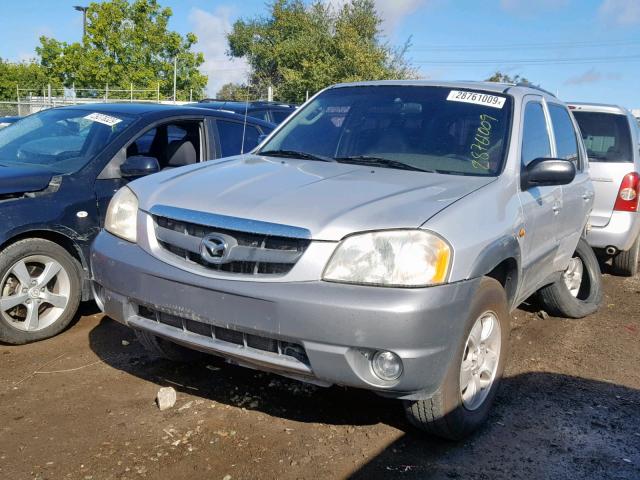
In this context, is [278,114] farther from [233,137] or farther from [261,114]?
[233,137]

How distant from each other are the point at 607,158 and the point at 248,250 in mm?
5208

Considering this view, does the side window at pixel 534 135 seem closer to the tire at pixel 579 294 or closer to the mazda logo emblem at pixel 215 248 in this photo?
the tire at pixel 579 294

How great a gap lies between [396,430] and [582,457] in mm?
922

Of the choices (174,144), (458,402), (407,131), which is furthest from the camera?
(174,144)

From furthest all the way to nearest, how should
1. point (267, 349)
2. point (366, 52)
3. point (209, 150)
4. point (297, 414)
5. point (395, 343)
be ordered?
point (366, 52) → point (209, 150) → point (297, 414) → point (267, 349) → point (395, 343)

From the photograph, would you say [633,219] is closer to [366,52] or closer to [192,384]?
[192,384]

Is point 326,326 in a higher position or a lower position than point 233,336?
higher

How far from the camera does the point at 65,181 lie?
453 centimetres

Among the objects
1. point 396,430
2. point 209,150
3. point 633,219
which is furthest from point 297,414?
point 633,219

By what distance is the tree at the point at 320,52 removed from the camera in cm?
3031

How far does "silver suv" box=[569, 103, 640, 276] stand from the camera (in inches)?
258

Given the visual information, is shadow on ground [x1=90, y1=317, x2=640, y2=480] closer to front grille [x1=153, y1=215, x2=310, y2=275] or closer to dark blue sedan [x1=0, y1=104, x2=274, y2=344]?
dark blue sedan [x1=0, y1=104, x2=274, y2=344]

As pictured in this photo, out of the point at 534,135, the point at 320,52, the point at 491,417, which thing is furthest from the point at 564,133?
the point at 320,52

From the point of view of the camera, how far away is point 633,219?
259 inches
